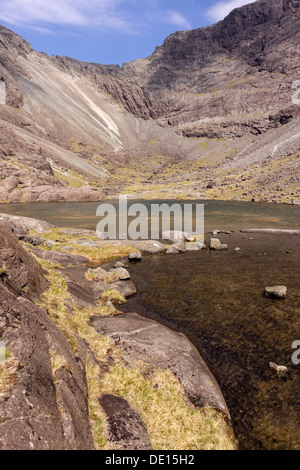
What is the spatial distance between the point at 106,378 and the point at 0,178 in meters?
129

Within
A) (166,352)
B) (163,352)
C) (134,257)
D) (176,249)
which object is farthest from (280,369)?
(176,249)

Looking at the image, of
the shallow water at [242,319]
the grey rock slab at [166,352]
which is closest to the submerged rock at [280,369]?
the shallow water at [242,319]

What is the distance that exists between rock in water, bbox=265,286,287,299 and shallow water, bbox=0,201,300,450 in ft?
1.83

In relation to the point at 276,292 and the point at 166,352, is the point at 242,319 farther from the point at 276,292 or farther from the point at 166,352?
the point at 166,352

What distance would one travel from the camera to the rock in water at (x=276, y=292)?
19.7 meters

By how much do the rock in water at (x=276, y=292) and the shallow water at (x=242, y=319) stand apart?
1.83ft

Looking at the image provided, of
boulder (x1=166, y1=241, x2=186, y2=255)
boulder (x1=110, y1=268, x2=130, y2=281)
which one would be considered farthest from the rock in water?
boulder (x1=166, y1=241, x2=186, y2=255)

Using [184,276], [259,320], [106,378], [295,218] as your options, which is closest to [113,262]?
[184,276]

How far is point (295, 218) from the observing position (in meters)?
62.6

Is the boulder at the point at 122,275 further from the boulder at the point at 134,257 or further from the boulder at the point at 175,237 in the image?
the boulder at the point at 175,237

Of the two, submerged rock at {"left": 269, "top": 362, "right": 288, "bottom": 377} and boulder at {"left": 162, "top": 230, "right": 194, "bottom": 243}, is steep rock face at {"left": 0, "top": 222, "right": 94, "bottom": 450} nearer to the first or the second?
submerged rock at {"left": 269, "top": 362, "right": 288, "bottom": 377}

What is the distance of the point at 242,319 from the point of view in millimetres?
16875

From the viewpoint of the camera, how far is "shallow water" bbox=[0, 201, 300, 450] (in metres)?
10.1

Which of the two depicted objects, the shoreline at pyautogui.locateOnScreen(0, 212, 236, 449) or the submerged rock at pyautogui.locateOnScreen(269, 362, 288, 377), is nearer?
the shoreline at pyautogui.locateOnScreen(0, 212, 236, 449)
